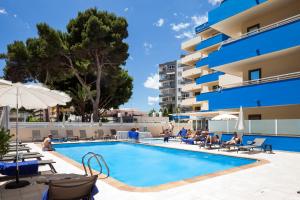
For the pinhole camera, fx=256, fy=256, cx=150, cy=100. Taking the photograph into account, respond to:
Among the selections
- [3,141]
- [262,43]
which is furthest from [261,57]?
[3,141]

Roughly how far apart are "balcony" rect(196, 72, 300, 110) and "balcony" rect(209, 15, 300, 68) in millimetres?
1984

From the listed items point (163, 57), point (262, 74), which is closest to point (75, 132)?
point (262, 74)

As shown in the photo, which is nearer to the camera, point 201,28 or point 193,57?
point 201,28

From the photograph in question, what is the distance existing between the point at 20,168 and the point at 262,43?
1631 centimetres

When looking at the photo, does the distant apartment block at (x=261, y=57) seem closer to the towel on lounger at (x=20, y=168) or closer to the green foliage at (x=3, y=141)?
the towel on lounger at (x=20, y=168)

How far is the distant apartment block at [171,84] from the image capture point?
302ft

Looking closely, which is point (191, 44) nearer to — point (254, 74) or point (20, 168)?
point (254, 74)

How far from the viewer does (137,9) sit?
35.1 metres

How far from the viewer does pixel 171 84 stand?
94.4m

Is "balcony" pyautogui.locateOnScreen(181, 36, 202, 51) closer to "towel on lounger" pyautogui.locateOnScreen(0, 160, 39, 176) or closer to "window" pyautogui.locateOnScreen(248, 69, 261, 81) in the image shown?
"window" pyautogui.locateOnScreen(248, 69, 261, 81)

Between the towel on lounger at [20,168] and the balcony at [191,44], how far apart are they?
4018cm

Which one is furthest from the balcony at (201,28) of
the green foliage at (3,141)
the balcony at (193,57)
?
the green foliage at (3,141)

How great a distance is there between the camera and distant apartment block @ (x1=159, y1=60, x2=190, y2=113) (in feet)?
302

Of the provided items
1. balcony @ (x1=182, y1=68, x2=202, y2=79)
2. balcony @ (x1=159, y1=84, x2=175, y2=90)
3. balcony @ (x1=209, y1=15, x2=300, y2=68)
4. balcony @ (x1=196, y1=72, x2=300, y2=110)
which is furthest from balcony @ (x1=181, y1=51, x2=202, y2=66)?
balcony @ (x1=159, y1=84, x2=175, y2=90)
